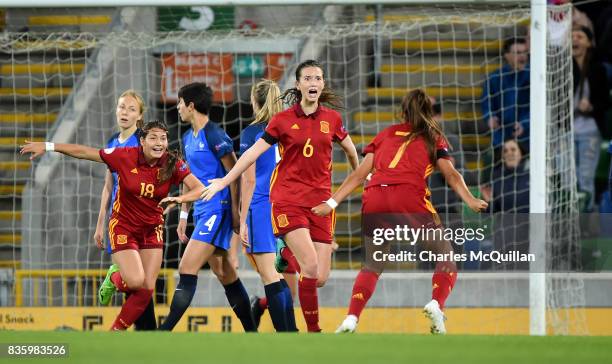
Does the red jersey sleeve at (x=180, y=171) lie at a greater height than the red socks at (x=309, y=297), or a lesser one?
greater

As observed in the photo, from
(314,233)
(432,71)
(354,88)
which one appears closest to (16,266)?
(354,88)

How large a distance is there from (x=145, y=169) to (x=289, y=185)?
105 cm

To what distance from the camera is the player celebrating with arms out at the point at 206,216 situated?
29.5 ft

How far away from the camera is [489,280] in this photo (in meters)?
11.6

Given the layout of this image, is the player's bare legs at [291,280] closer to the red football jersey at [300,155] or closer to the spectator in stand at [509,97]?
the red football jersey at [300,155]

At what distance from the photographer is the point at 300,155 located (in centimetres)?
856

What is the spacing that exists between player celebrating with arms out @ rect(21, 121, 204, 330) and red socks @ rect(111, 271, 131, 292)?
11mm

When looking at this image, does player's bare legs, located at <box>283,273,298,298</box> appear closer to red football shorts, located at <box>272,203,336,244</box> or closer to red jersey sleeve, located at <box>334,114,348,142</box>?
red football shorts, located at <box>272,203,336,244</box>

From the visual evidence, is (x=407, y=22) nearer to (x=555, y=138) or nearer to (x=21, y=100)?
(x=555, y=138)

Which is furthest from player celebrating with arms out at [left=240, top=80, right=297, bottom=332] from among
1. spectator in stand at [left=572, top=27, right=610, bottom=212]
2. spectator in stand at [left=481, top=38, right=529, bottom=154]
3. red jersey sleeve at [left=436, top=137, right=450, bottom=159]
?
spectator in stand at [left=572, top=27, right=610, bottom=212]

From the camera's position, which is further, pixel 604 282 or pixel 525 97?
pixel 525 97

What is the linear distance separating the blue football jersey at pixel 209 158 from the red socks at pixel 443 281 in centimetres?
166

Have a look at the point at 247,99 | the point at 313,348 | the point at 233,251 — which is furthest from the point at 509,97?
the point at 313,348

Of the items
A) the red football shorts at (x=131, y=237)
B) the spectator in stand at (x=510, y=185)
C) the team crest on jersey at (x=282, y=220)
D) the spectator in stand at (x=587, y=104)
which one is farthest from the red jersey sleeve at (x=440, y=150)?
the spectator in stand at (x=587, y=104)
